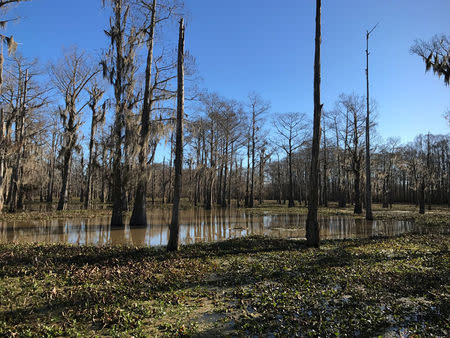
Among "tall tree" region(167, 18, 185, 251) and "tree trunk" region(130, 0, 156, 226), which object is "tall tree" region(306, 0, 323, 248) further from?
"tree trunk" region(130, 0, 156, 226)

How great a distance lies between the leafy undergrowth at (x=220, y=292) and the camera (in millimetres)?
3643

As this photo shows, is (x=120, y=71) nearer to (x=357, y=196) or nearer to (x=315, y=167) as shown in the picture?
(x=315, y=167)

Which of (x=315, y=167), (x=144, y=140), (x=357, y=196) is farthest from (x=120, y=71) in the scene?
(x=357, y=196)

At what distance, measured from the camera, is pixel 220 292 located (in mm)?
5008

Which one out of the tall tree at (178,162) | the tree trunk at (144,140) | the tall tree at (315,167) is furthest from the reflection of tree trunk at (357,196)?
the tall tree at (178,162)

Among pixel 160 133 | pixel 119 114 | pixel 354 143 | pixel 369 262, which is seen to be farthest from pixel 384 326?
pixel 354 143

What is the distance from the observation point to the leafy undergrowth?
364 cm

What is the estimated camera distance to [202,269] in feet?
21.0

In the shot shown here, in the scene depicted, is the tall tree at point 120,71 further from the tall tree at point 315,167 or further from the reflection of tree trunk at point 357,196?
the reflection of tree trunk at point 357,196

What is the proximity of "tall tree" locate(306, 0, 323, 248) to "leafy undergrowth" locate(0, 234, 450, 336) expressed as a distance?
89cm

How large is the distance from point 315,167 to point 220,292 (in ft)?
19.3

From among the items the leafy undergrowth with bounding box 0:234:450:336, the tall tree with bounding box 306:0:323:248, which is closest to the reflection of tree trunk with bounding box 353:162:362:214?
the leafy undergrowth with bounding box 0:234:450:336

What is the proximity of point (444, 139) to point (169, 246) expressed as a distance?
204ft

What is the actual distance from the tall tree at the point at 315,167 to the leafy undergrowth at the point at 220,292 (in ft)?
2.92
